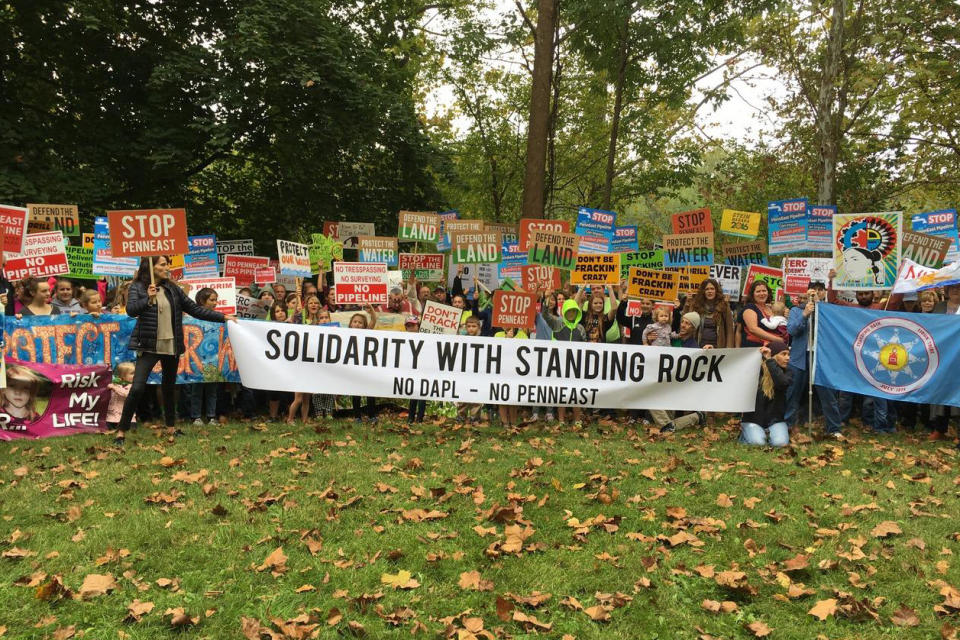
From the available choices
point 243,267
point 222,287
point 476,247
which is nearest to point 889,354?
point 476,247

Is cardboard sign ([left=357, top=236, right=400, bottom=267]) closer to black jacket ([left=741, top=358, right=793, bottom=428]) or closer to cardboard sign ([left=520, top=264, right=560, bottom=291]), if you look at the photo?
cardboard sign ([left=520, top=264, right=560, bottom=291])

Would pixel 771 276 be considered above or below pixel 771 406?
above

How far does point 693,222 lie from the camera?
14.3m

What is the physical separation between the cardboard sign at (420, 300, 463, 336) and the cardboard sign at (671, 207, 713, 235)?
519 cm

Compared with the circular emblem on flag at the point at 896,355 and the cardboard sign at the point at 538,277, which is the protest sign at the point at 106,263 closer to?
the cardboard sign at the point at 538,277

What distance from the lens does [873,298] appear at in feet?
39.4

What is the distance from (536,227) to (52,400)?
7.74 meters

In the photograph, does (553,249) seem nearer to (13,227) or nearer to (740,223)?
(740,223)

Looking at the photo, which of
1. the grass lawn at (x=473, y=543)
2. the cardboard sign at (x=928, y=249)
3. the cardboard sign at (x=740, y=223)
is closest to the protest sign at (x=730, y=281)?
the cardboard sign at (x=740, y=223)

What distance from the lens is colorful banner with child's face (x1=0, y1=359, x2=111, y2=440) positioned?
9250 mm

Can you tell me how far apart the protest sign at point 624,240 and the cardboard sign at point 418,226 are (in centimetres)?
402

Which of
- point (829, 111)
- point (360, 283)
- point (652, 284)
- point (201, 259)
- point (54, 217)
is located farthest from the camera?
point (829, 111)

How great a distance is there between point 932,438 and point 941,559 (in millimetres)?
5399

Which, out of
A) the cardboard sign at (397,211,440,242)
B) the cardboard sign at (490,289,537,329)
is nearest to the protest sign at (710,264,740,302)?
the cardboard sign at (397,211,440,242)
